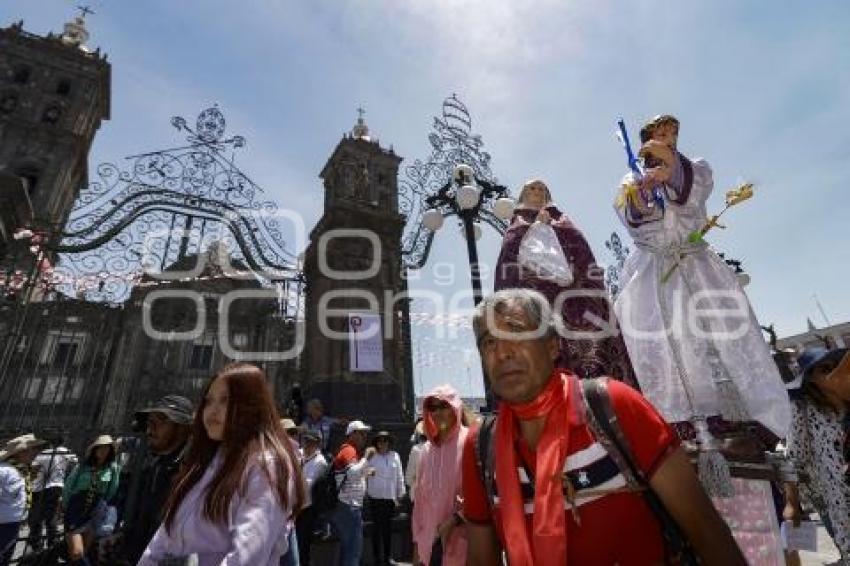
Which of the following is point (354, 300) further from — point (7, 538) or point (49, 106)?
point (49, 106)

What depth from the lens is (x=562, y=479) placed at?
1549 millimetres

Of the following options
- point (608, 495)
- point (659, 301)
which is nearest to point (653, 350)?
point (659, 301)

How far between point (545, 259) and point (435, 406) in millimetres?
1611

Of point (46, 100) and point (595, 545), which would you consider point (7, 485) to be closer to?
point (595, 545)

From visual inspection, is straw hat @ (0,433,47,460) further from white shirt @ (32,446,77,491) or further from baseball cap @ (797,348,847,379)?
baseball cap @ (797,348,847,379)

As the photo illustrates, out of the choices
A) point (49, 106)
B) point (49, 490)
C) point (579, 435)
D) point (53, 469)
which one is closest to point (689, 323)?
point (579, 435)

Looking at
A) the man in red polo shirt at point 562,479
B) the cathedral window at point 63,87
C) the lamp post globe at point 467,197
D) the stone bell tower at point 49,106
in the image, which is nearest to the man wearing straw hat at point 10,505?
the man in red polo shirt at point 562,479

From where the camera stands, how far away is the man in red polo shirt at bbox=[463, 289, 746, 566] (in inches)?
57.4

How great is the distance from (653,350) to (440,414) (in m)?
1.88

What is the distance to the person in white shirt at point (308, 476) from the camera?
5688 mm

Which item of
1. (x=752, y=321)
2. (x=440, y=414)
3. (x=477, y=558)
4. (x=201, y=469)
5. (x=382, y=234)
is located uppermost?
(x=382, y=234)

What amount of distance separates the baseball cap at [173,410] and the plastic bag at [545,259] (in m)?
2.71

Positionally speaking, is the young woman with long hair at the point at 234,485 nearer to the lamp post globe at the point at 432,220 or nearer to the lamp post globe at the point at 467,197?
the lamp post globe at the point at 467,197

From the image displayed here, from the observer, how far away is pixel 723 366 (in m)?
2.71
